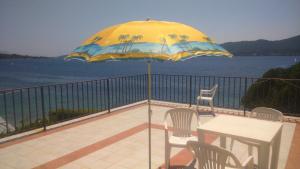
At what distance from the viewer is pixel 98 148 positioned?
4660 millimetres

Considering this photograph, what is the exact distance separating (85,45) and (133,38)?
664 millimetres

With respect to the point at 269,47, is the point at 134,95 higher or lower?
lower

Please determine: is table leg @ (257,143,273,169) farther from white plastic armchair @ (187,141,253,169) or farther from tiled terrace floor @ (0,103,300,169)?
tiled terrace floor @ (0,103,300,169)

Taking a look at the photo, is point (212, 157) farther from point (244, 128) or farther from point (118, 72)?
point (118, 72)

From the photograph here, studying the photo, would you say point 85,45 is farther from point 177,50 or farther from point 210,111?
point 210,111

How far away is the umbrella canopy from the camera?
7.31 feet

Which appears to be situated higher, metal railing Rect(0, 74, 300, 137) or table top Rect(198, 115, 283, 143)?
table top Rect(198, 115, 283, 143)

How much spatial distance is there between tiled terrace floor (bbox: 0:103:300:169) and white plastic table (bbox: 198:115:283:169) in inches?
39.0

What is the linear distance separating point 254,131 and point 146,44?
194 centimetres

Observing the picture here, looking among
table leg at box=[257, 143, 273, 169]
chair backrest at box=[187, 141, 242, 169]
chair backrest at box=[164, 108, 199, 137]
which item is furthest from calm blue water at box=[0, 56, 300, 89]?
chair backrest at box=[187, 141, 242, 169]

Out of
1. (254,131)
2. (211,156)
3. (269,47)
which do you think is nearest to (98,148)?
(211,156)

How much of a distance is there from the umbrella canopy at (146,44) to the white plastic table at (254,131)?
107 cm

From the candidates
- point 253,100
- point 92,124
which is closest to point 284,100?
point 253,100

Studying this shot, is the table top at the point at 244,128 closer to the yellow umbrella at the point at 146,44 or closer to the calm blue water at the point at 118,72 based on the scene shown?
the yellow umbrella at the point at 146,44
